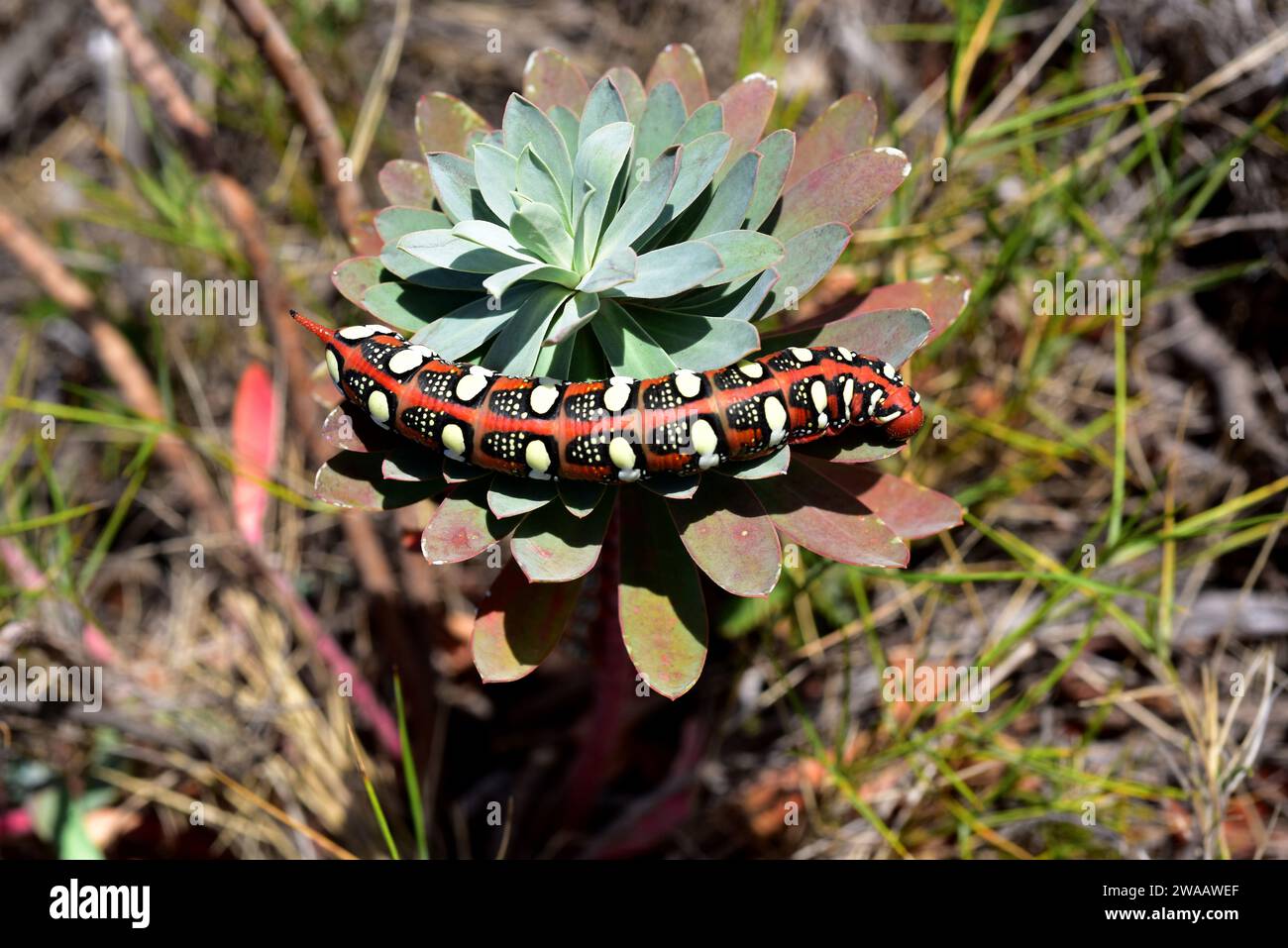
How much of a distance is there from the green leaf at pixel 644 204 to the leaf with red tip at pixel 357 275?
543 mm

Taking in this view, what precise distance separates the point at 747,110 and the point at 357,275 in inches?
37.9

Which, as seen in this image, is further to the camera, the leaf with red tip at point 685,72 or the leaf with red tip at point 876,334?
the leaf with red tip at point 685,72

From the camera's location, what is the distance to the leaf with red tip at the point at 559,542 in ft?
6.16

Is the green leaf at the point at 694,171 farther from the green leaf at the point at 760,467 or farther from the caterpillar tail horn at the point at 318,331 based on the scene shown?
the caterpillar tail horn at the point at 318,331

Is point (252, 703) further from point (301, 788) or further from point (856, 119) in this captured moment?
point (856, 119)

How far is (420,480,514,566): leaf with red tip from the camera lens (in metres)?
1.86

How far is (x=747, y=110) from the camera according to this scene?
7.07 feet

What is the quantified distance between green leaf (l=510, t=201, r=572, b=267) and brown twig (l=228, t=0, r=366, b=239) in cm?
99

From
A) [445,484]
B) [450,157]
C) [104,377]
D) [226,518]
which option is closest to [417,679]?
[226,518]

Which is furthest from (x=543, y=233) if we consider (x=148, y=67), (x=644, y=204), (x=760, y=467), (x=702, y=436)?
(x=148, y=67)
